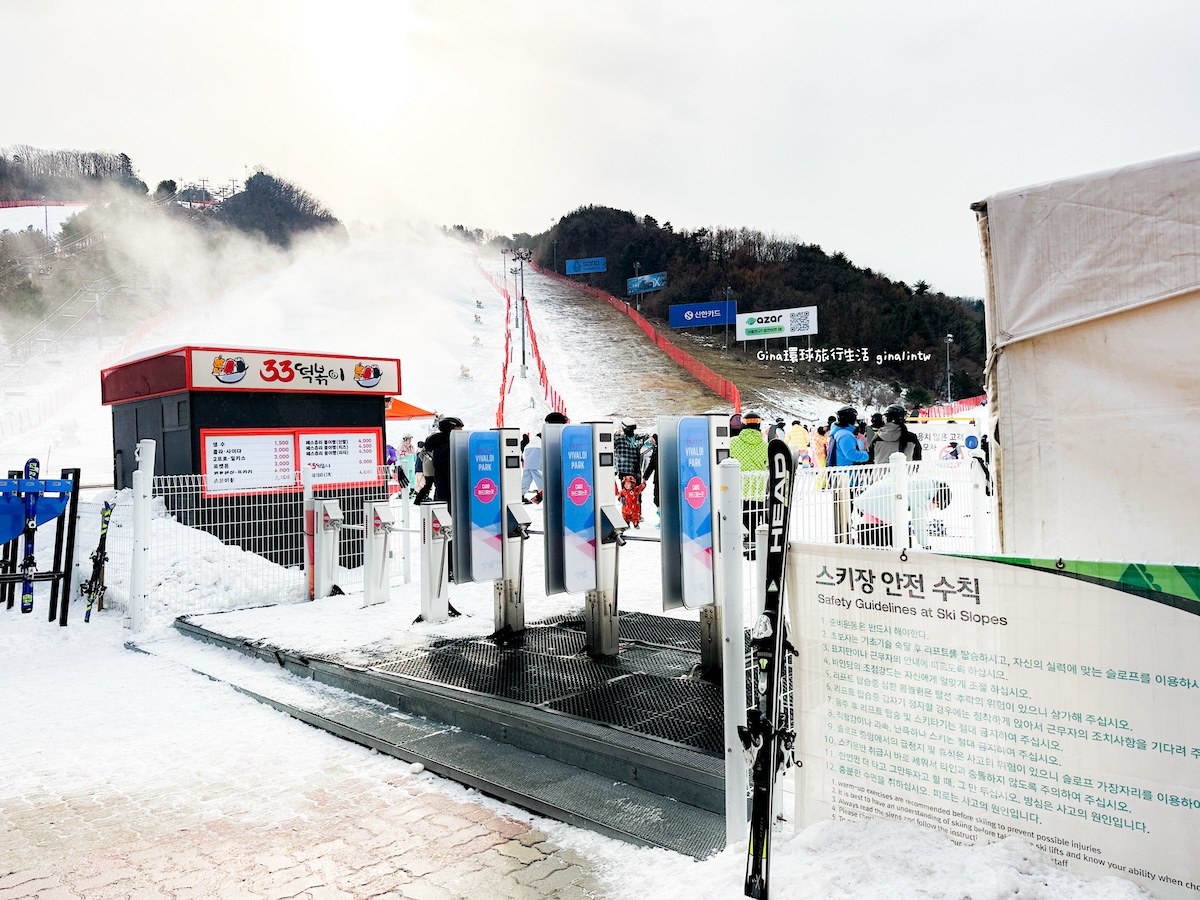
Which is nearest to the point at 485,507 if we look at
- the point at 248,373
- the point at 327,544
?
the point at 327,544

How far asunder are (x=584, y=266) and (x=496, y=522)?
85.9 metres

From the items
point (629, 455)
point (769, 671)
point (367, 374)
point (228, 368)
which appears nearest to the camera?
point (769, 671)

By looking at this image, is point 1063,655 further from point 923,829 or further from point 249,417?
point 249,417

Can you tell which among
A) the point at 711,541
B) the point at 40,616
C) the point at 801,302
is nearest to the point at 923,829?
the point at 711,541

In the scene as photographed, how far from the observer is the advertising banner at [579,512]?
607 cm

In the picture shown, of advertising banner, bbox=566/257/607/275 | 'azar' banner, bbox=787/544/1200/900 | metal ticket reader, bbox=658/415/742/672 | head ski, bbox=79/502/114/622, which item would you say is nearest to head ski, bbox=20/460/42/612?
head ski, bbox=79/502/114/622

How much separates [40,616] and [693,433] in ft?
22.9

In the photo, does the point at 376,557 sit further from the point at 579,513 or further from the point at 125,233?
the point at 125,233

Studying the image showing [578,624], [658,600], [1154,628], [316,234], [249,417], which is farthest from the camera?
[316,234]

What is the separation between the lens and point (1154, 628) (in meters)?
2.24

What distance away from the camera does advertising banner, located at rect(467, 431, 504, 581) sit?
6.72 m

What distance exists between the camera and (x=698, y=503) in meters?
5.61

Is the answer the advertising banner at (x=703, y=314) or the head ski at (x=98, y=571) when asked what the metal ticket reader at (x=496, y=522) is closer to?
the head ski at (x=98, y=571)

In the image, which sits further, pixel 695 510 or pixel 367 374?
pixel 367 374
